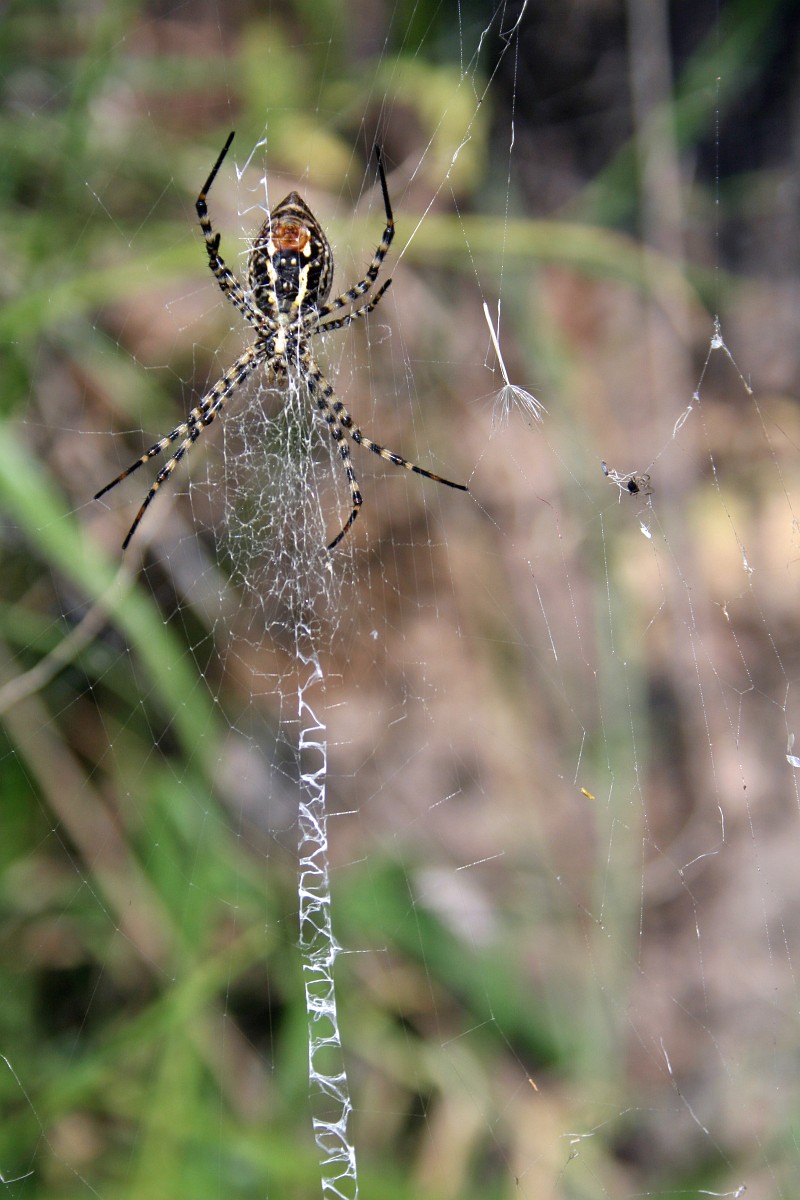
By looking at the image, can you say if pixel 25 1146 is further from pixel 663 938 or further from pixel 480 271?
pixel 480 271

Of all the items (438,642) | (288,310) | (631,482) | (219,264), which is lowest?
(438,642)

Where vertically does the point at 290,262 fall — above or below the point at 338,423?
above

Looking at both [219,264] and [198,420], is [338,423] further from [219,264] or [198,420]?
[219,264]

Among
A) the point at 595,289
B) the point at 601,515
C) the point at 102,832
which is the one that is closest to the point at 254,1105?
the point at 102,832

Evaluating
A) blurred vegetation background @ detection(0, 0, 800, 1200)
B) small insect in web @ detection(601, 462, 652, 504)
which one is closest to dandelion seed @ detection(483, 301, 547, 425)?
blurred vegetation background @ detection(0, 0, 800, 1200)

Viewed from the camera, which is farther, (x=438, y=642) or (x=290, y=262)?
(x=438, y=642)

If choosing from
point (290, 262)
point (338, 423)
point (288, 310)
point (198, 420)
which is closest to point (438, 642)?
point (338, 423)

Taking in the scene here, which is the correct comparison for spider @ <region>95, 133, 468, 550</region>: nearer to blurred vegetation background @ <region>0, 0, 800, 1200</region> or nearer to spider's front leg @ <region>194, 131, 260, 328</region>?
spider's front leg @ <region>194, 131, 260, 328</region>
